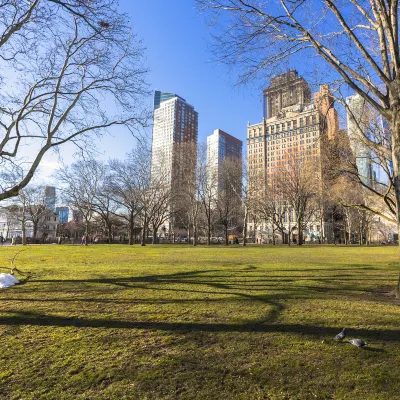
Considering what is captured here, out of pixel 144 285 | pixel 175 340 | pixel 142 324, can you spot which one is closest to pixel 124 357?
pixel 175 340

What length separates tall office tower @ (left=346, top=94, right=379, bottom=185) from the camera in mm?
10398

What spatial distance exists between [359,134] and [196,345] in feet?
30.7

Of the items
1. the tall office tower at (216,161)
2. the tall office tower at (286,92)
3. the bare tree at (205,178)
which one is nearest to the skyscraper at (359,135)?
the tall office tower at (286,92)

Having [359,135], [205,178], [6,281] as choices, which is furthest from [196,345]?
[205,178]

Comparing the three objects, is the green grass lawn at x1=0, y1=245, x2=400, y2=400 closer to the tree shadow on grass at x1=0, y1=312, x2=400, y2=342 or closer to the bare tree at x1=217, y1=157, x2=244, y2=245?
the tree shadow on grass at x1=0, y1=312, x2=400, y2=342

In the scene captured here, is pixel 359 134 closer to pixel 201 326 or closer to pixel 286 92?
pixel 286 92

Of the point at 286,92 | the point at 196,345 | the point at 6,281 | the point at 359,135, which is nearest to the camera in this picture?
the point at 196,345

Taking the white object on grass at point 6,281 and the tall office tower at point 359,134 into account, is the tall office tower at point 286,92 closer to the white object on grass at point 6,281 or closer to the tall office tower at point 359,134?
the tall office tower at point 359,134

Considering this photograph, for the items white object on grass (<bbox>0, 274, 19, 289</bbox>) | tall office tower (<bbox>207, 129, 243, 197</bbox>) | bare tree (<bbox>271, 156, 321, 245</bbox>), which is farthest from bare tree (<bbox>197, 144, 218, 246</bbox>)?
white object on grass (<bbox>0, 274, 19, 289</bbox>)

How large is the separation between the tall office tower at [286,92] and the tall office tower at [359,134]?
146 cm

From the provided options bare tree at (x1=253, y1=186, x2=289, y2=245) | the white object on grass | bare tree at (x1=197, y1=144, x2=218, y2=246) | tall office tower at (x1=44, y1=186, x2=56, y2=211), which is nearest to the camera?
the white object on grass

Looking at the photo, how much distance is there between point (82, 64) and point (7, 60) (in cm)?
242

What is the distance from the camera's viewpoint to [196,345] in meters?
3.56

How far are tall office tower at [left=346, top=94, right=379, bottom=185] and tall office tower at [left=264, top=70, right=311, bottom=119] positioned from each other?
4.78 ft
